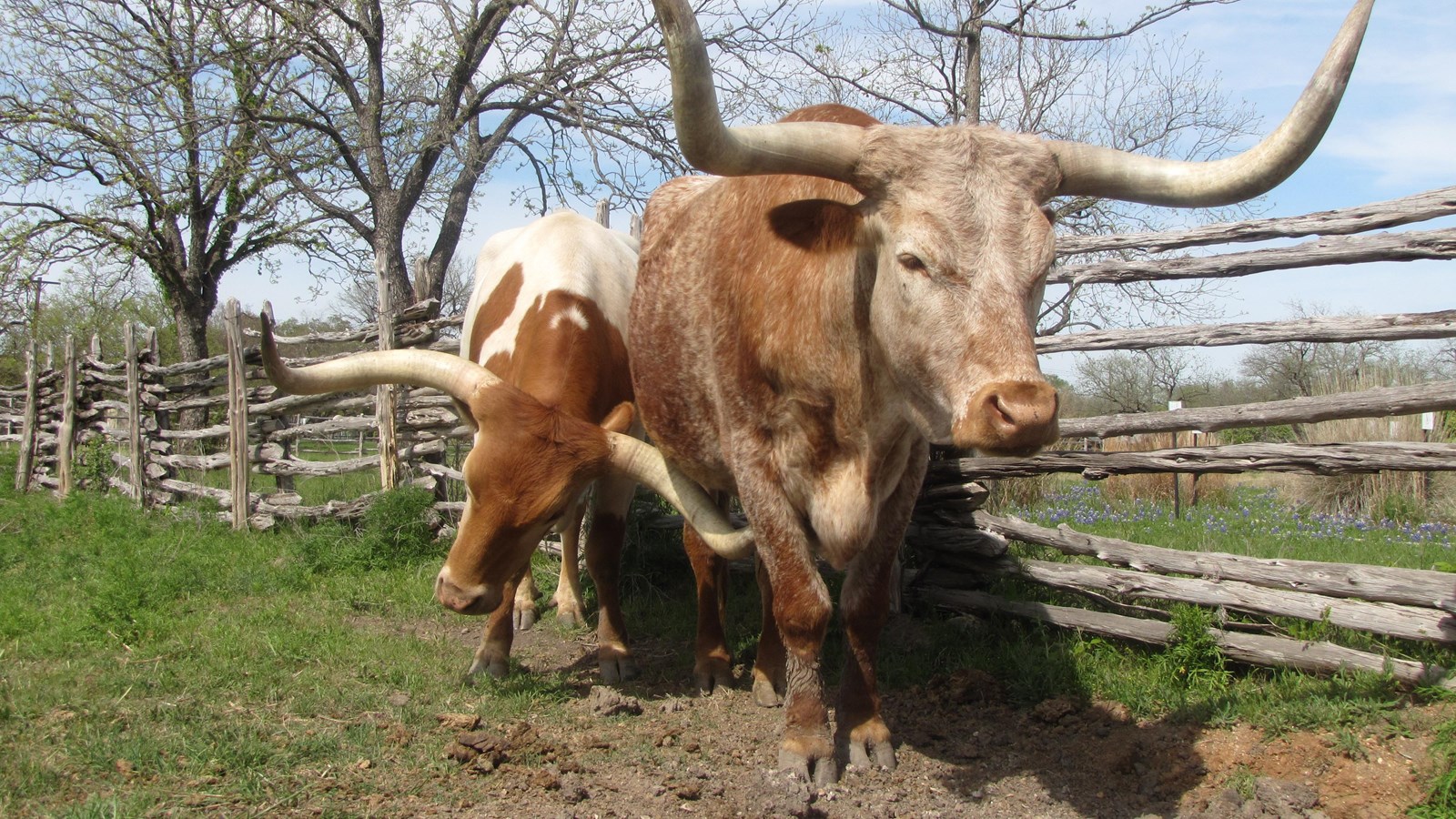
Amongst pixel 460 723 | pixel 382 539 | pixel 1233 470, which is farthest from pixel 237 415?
pixel 1233 470

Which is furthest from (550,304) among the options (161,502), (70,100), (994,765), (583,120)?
(70,100)

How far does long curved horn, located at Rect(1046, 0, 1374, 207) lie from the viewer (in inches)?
101

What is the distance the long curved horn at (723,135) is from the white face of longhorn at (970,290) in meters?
0.19

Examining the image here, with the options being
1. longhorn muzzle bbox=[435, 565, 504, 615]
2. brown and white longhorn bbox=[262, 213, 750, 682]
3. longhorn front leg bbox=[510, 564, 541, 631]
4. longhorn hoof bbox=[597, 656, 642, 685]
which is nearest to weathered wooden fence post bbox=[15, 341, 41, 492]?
longhorn front leg bbox=[510, 564, 541, 631]

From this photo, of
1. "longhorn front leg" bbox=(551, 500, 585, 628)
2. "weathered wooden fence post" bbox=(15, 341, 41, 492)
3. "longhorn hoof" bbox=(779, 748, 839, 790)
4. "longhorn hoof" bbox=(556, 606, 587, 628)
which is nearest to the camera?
"longhorn hoof" bbox=(779, 748, 839, 790)

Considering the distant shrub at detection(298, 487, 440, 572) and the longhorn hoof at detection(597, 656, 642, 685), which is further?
the distant shrub at detection(298, 487, 440, 572)

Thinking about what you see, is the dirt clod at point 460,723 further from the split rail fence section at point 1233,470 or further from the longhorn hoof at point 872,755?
the split rail fence section at point 1233,470

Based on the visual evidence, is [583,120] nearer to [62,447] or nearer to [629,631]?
[62,447]

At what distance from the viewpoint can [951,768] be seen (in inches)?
146

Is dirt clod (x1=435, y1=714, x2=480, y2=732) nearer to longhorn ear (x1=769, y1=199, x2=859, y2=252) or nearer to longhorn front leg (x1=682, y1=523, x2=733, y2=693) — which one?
longhorn front leg (x1=682, y1=523, x2=733, y2=693)

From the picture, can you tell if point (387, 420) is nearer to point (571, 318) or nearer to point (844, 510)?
point (571, 318)

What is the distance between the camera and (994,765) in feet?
12.2

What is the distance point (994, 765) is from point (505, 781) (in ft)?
6.02

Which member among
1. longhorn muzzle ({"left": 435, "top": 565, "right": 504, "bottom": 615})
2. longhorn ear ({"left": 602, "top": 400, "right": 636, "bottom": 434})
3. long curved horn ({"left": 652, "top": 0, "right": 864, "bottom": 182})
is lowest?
longhorn muzzle ({"left": 435, "top": 565, "right": 504, "bottom": 615})
